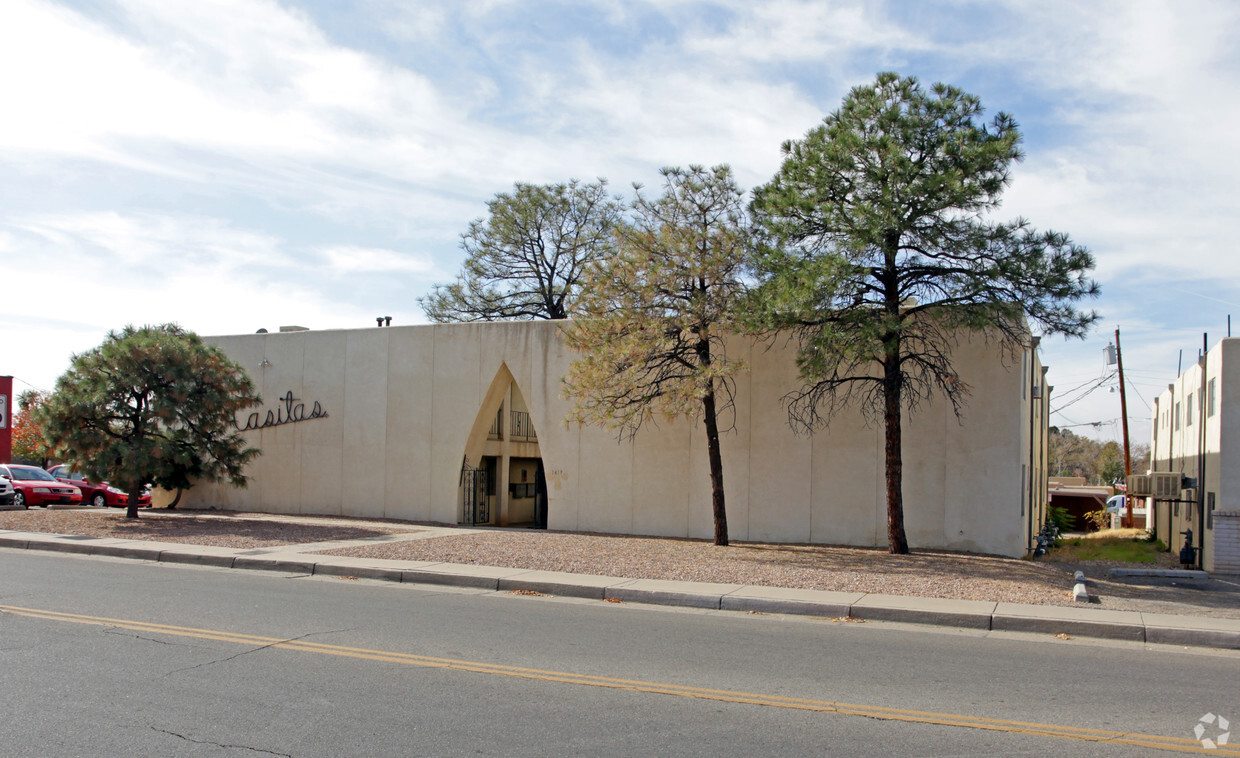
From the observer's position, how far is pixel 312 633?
8.89 meters

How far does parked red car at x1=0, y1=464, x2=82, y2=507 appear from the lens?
27438 millimetres

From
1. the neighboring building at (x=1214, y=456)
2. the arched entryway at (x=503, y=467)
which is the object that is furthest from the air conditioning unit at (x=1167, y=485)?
the arched entryway at (x=503, y=467)

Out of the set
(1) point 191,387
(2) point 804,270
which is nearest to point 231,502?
(1) point 191,387

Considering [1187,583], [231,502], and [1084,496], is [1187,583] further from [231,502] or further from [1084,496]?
[1084,496]

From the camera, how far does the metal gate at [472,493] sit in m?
24.1

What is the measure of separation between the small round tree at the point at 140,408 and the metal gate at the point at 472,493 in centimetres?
573

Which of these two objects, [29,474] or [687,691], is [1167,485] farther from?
[29,474]

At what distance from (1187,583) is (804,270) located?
7949 mm

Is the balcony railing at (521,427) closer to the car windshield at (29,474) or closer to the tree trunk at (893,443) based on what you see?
the tree trunk at (893,443)

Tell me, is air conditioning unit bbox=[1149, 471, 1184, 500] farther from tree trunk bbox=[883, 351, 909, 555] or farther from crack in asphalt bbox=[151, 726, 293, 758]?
crack in asphalt bbox=[151, 726, 293, 758]

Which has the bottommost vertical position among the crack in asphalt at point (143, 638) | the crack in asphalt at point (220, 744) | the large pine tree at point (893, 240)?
the crack in asphalt at point (143, 638)

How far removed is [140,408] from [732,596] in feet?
53.7

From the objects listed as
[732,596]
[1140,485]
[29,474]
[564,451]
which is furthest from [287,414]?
[1140,485]

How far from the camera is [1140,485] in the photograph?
2795 cm
